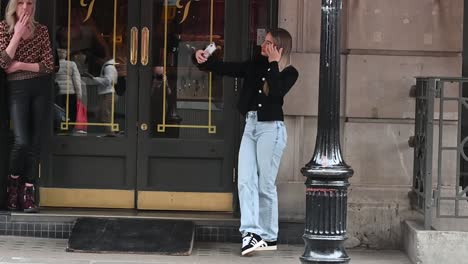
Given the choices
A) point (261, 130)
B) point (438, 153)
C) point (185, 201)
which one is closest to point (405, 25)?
point (438, 153)

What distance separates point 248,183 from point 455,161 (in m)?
2.03

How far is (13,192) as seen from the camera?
22.9 feet

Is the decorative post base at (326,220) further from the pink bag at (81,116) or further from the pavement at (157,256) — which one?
the pink bag at (81,116)

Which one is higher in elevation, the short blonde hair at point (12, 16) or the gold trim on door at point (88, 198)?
the short blonde hair at point (12, 16)

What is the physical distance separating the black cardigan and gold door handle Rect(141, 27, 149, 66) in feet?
3.02

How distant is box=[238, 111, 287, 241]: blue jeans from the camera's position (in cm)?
634

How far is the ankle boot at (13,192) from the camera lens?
22.8 ft

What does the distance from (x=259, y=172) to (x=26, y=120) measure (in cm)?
227

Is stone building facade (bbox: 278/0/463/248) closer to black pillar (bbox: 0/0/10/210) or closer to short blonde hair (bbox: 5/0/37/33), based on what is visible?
short blonde hair (bbox: 5/0/37/33)

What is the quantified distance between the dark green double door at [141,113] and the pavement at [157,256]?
1.88 ft

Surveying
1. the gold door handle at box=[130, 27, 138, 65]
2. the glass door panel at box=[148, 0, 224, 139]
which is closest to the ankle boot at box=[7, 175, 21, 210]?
the glass door panel at box=[148, 0, 224, 139]

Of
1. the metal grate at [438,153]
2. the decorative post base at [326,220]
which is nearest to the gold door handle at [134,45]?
the metal grate at [438,153]

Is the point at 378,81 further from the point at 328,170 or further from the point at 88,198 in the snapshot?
the point at 88,198

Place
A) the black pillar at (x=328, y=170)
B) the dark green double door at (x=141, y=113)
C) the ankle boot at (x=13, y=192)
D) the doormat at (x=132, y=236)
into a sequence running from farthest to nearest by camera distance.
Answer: the dark green double door at (x=141, y=113) < the ankle boot at (x=13, y=192) < the doormat at (x=132, y=236) < the black pillar at (x=328, y=170)
